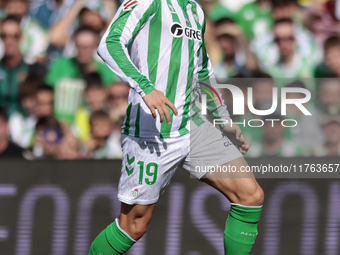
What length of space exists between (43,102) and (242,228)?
2151 mm

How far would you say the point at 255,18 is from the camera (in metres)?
4.19

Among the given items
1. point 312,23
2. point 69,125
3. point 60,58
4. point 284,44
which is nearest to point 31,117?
point 69,125

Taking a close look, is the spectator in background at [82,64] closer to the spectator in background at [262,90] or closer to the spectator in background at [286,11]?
the spectator in background at [262,90]

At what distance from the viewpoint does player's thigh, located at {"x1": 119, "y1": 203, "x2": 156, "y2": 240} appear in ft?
7.71

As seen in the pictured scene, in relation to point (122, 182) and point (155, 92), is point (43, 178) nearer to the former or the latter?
point (122, 182)

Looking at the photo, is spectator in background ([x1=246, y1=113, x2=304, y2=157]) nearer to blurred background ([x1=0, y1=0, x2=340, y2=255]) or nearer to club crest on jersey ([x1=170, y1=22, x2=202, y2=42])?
blurred background ([x1=0, y1=0, x2=340, y2=255])

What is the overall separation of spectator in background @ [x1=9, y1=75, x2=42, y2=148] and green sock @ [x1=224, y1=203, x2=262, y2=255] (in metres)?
1.95

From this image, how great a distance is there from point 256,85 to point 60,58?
167 cm

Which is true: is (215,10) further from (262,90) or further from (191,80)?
(191,80)

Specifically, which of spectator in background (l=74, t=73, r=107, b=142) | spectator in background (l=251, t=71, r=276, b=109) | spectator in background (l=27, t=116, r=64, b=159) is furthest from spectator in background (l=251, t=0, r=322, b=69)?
spectator in background (l=27, t=116, r=64, b=159)

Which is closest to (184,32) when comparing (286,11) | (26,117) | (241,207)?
(241,207)

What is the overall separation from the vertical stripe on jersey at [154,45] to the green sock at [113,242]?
0.80 metres

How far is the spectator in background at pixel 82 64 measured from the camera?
12.8 feet

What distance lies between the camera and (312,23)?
13.8 ft
